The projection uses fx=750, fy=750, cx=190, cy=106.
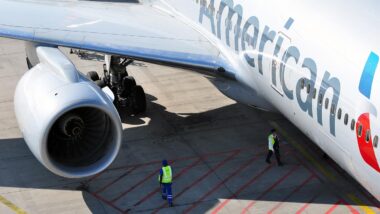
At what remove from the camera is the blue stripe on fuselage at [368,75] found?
14023mm

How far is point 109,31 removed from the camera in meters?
19.2

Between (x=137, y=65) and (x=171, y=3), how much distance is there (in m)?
4.28

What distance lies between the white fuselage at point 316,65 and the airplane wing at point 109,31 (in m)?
1.05

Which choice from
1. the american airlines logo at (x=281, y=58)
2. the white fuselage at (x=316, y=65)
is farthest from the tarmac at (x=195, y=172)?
the american airlines logo at (x=281, y=58)

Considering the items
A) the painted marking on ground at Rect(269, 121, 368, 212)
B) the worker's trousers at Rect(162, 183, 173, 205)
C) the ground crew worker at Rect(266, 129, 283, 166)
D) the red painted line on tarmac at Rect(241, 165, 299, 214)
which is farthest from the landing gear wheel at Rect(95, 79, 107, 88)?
the red painted line on tarmac at Rect(241, 165, 299, 214)

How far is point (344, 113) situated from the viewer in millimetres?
14648

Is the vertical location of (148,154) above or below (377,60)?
below

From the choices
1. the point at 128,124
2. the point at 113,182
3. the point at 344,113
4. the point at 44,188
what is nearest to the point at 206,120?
the point at 128,124

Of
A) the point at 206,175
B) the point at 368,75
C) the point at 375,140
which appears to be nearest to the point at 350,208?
the point at 206,175

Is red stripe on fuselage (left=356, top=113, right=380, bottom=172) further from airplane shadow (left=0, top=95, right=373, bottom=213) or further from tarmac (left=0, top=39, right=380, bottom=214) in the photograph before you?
airplane shadow (left=0, top=95, right=373, bottom=213)

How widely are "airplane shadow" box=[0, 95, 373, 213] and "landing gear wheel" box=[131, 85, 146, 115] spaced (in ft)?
0.78

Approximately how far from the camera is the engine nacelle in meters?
15.7

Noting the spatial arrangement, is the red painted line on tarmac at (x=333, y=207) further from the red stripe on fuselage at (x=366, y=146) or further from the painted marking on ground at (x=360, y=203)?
the red stripe on fuselage at (x=366, y=146)

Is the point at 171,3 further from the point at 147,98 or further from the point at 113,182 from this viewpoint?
the point at 113,182
